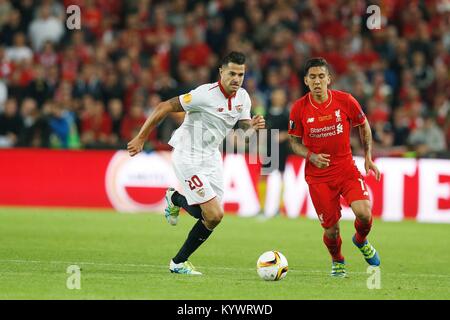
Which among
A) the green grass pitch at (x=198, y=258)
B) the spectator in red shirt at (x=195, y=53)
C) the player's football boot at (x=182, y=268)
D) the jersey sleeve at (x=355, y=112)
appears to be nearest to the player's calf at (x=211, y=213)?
the player's football boot at (x=182, y=268)

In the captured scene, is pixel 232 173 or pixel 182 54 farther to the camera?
pixel 182 54

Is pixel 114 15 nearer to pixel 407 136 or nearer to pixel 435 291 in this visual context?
pixel 407 136

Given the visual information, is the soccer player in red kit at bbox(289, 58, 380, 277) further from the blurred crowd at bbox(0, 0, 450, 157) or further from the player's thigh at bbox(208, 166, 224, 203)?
the blurred crowd at bbox(0, 0, 450, 157)

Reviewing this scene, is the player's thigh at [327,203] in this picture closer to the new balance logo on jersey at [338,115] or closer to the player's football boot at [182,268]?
the new balance logo on jersey at [338,115]

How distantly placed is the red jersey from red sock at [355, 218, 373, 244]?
1.73 ft

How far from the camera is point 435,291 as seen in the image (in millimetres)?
9898

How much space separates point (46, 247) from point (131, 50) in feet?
32.3

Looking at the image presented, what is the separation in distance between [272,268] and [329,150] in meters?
1.48

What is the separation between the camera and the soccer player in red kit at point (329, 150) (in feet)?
36.0

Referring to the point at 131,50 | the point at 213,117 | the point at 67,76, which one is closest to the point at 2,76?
the point at 67,76

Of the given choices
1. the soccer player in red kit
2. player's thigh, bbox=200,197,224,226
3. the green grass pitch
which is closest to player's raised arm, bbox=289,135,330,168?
the soccer player in red kit

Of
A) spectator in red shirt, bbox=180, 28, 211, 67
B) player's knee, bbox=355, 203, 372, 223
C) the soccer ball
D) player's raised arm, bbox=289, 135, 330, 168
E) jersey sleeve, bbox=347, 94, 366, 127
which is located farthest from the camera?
spectator in red shirt, bbox=180, 28, 211, 67

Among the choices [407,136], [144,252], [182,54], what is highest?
[182,54]

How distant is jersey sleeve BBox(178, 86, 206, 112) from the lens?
35.9 feet
